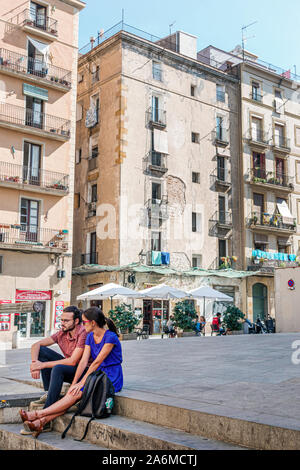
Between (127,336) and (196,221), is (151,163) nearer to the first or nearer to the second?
(196,221)

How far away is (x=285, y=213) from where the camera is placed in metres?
38.1

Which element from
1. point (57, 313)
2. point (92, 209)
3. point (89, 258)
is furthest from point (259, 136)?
point (57, 313)

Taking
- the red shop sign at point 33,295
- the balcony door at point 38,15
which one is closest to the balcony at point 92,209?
the red shop sign at point 33,295

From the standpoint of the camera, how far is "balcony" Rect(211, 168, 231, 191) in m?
34.9

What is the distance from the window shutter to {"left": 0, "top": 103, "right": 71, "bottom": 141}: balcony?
0.84 meters

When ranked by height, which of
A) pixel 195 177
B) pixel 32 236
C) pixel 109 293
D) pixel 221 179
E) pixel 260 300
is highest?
pixel 221 179

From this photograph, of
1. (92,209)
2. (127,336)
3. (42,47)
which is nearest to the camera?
(127,336)

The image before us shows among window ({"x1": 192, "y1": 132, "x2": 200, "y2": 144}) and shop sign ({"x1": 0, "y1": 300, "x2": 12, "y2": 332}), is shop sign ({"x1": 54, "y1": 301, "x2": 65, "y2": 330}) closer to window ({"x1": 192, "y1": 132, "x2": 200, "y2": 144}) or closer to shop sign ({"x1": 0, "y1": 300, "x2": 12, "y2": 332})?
shop sign ({"x1": 0, "y1": 300, "x2": 12, "y2": 332})

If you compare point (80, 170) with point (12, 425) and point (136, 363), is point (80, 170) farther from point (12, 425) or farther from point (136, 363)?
point (12, 425)

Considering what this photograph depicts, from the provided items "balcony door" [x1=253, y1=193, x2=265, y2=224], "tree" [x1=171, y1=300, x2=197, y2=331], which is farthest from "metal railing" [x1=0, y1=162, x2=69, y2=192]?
"balcony door" [x1=253, y1=193, x2=265, y2=224]

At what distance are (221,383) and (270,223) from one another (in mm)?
31464

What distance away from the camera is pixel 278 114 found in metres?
40.0

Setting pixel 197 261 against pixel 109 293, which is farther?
pixel 197 261

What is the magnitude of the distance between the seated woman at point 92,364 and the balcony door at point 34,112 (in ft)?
72.9
